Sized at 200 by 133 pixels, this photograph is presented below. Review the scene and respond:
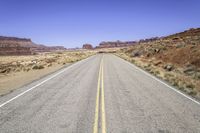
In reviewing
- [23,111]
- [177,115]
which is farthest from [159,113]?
[23,111]

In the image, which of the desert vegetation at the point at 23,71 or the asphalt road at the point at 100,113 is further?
the desert vegetation at the point at 23,71

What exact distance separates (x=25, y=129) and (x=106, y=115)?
2.65 meters

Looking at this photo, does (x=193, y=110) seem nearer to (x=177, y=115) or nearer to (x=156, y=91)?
(x=177, y=115)

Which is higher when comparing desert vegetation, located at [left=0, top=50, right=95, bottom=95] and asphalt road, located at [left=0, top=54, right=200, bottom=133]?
asphalt road, located at [left=0, top=54, right=200, bottom=133]

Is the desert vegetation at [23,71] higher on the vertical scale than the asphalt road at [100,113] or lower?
lower

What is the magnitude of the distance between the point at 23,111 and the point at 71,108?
1750 mm

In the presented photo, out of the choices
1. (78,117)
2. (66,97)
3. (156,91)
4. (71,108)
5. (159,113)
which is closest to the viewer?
(78,117)

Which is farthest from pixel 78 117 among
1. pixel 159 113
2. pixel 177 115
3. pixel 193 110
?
pixel 193 110

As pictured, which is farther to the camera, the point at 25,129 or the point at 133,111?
the point at 133,111

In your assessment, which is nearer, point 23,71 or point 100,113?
point 100,113

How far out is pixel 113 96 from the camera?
414 inches

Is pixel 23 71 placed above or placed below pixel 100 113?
below

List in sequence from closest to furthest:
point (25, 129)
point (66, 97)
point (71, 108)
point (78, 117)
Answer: point (25, 129)
point (78, 117)
point (71, 108)
point (66, 97)

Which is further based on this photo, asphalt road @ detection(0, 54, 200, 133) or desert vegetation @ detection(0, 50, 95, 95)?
desert vegetation @ detection(0, 50, 95, 95)
